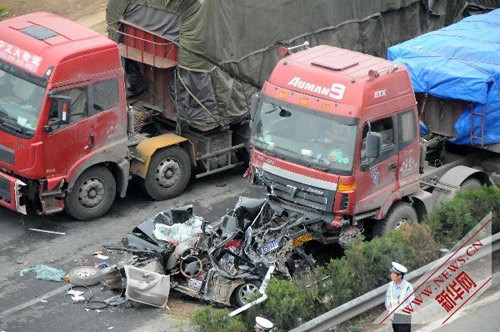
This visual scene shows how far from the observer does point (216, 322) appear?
918 centimetres

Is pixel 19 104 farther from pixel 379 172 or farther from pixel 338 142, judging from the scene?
pixel 379 172

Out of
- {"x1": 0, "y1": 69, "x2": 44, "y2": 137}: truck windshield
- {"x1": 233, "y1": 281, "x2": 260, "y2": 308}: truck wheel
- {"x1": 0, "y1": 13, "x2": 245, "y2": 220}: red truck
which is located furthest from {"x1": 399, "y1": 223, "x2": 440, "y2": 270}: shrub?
{"x1": 0, "y1": 69, "x2": 44, "y2": 137}: truck windshield

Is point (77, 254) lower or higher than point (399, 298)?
lower

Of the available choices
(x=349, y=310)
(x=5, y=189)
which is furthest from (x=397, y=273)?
(x=5, y=189)

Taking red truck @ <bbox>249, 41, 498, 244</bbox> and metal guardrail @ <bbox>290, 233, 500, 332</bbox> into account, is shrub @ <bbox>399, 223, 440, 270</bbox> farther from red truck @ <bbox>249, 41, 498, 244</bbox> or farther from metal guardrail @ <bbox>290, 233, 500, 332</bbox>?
red truck @ <bbox>249, 41, 498, 244</bbox>

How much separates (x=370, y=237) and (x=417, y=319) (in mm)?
2462

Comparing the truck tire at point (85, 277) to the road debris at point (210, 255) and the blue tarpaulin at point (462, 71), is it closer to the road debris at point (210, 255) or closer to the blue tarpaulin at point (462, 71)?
the road debris at point (210, 255)

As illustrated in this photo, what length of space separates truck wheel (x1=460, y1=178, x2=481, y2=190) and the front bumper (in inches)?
264

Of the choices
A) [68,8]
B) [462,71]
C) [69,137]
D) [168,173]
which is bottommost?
[168,173]

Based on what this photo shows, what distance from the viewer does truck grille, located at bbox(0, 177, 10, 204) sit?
43.1 ft

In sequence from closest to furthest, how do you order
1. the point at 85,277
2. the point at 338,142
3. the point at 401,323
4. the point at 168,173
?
the point at 401,323, the point at 85,277, the point at 338,142, the point at 168,173

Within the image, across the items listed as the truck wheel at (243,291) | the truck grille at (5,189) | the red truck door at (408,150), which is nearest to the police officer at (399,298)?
the truck wheel at (243,291)

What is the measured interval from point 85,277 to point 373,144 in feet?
13.6

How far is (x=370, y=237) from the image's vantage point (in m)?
12.9
